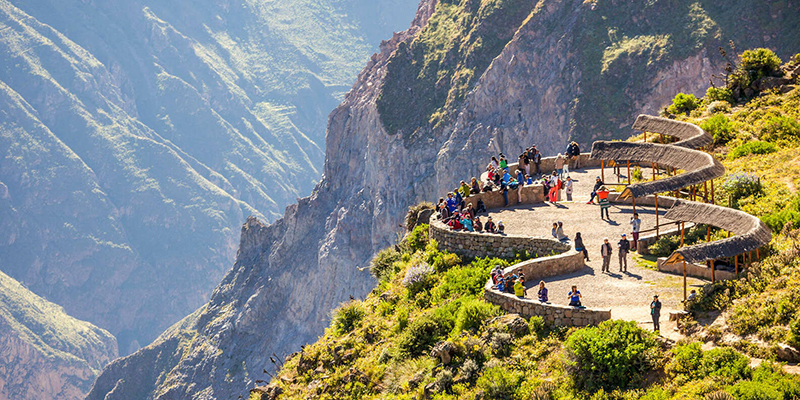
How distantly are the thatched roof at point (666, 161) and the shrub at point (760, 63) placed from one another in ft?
55.9

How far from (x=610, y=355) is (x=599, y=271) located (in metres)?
7.63

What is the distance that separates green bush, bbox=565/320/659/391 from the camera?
22.1 m

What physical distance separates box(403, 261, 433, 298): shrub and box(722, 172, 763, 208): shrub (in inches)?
449

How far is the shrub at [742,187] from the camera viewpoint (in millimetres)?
32531

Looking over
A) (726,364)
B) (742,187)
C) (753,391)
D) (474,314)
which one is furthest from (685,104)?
(753,391)

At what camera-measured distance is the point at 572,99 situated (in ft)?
371

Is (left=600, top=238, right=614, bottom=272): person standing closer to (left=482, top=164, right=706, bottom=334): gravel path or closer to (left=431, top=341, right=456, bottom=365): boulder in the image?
(left=482, top=164, right=706, bottom=334): gravel path

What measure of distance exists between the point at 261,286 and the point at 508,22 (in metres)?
64.7

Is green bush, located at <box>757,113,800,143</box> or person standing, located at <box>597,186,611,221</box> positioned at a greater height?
green bush, located at <box>757,113,800,143</box>

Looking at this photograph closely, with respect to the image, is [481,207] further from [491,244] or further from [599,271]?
[599,271]

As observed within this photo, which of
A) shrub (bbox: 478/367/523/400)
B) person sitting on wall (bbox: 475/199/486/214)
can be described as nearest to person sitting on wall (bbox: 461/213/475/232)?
person sitting on wall (bbox: 475/199/486/214)

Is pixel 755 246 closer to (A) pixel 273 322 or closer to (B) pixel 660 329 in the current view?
(B) pixel 660 329

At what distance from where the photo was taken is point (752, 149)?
128ft

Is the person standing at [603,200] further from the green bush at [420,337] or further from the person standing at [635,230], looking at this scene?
the green bush at [420,337]
